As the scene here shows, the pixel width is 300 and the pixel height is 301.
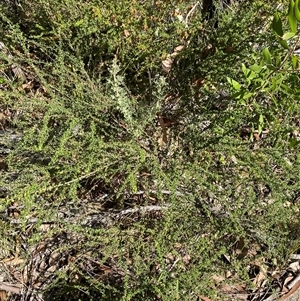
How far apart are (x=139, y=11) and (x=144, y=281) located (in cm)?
118

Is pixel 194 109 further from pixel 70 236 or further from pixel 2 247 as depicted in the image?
pixel 2 247

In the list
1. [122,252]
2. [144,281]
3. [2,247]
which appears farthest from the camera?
[2,247]

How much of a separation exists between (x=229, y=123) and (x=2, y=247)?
1.16 m

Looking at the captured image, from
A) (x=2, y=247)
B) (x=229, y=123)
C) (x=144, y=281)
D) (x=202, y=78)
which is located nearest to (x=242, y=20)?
(x=202, y=78)

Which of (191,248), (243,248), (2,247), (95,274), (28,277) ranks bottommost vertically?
(243,248)

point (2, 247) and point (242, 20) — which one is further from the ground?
point (242, 20)

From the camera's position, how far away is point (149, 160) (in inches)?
71.5

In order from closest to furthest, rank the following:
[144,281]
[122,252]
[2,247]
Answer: [144,281]
[122,252]
[2,247]

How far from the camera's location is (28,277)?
201 cm

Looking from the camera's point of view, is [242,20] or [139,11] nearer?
[242,20]

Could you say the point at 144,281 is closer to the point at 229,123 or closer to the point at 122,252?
the point at 122,252

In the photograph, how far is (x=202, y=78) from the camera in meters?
2.00

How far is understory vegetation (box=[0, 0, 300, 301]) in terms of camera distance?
1.74 metres

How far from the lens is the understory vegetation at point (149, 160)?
1738 mm
